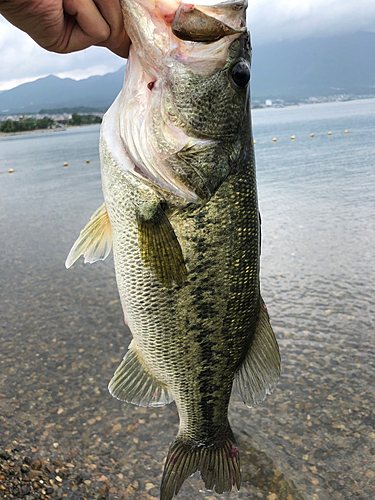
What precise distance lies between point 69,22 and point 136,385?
192 centimetres

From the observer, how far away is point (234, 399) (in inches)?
163

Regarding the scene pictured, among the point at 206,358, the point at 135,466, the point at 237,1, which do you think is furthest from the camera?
the point at 135,466

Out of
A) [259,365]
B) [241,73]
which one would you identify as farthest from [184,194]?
[259,365]

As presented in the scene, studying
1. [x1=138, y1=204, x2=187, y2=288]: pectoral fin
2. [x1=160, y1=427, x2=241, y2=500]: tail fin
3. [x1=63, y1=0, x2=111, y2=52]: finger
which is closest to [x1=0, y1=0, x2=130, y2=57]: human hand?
[x1=63, y1=0, x2=111, y2=52]: finger

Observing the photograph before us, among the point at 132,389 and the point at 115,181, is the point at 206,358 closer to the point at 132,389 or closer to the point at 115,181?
the point at 132,389

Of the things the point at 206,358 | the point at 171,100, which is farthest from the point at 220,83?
the point at 206,358

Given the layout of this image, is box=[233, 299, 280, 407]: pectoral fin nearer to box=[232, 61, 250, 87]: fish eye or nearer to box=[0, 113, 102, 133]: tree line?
box=[232, 61, 250, 87]: fish eye

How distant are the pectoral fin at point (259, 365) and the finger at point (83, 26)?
5.28 feet

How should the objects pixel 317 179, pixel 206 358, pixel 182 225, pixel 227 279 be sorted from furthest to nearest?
pixel 317 179, pixel 206 358, pixel 227 279, pixel 182 225

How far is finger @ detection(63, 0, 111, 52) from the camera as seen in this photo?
1706mm

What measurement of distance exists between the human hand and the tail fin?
227cm

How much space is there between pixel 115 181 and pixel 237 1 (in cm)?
95

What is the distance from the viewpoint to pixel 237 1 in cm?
170

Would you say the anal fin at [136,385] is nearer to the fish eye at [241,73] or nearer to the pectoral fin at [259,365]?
the pectoral fin at [259,365]
